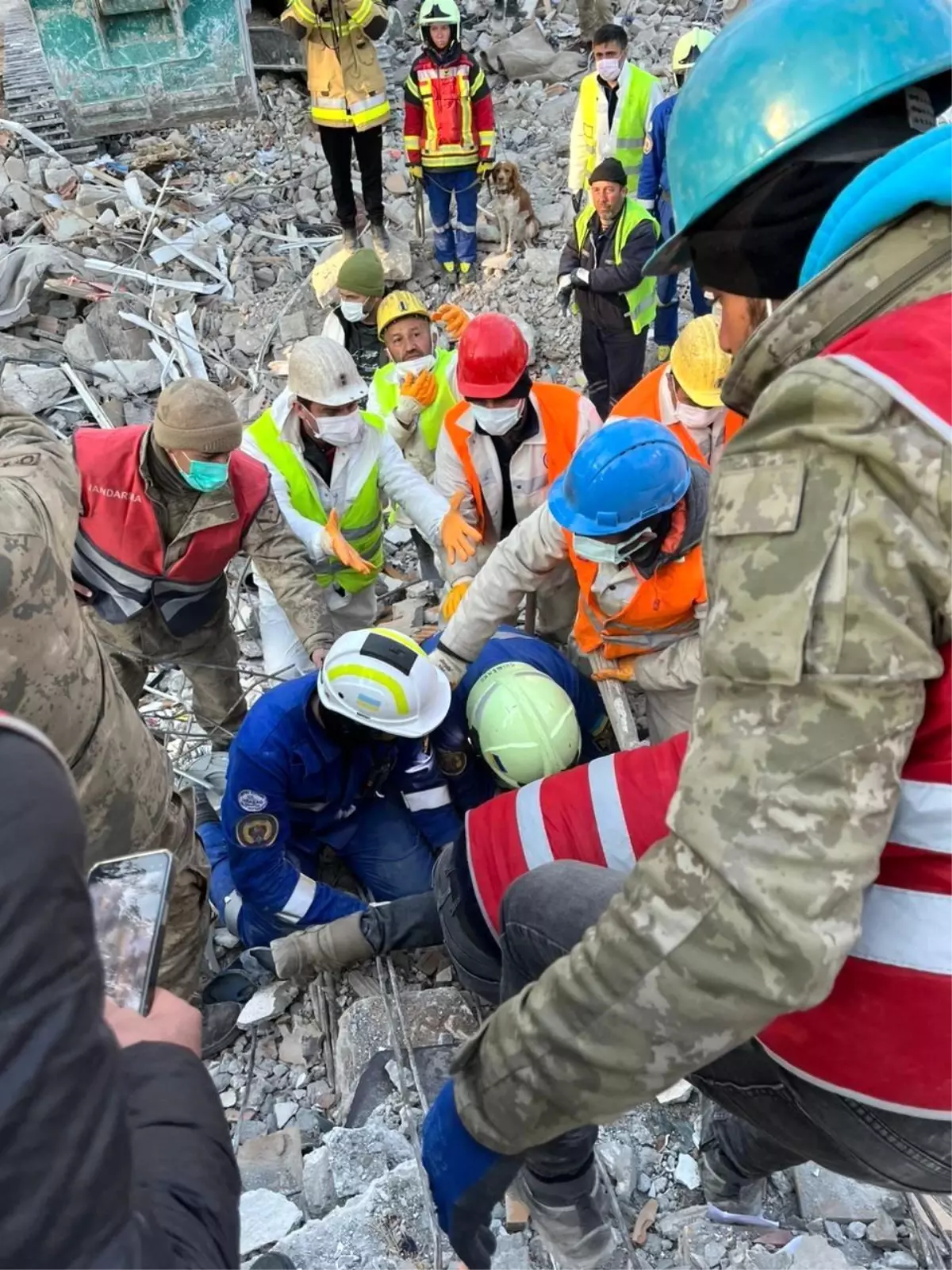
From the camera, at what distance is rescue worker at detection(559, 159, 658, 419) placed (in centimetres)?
629

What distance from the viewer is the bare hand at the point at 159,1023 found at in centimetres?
146

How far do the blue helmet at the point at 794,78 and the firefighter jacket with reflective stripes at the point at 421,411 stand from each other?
12.4 feet

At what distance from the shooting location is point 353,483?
4766 millimetres

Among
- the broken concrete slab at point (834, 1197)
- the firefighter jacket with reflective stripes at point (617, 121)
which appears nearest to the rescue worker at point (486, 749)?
the broken concrete slab at point (834, 1197)

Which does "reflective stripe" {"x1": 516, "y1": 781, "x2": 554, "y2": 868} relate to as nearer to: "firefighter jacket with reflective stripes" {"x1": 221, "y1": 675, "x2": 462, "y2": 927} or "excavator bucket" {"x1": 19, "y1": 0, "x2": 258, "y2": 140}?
"firefighter jacket with reflective stripes" {"x1": 221, "y1": 675, "x2": 462, "y2": 927}

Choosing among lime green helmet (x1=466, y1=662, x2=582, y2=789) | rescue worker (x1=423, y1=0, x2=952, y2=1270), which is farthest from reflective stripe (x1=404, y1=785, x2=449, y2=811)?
rescue worker (x1=423, y1=0, x2=952, y2=1270)

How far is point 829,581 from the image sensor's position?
3.34ft

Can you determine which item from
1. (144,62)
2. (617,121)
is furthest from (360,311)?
(144,62)

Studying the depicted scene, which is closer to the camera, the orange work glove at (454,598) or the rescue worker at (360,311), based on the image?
the orange work glove at (454,598)

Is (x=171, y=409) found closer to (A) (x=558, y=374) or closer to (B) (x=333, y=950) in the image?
(B) (x=333, y=950)

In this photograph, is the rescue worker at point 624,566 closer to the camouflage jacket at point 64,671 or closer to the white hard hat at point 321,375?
the white hard hat at point 321,375

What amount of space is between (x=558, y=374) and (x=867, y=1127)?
25.7 feet

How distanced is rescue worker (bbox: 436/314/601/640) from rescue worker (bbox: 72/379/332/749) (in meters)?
0.86

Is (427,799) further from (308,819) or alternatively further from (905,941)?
(905,941)
